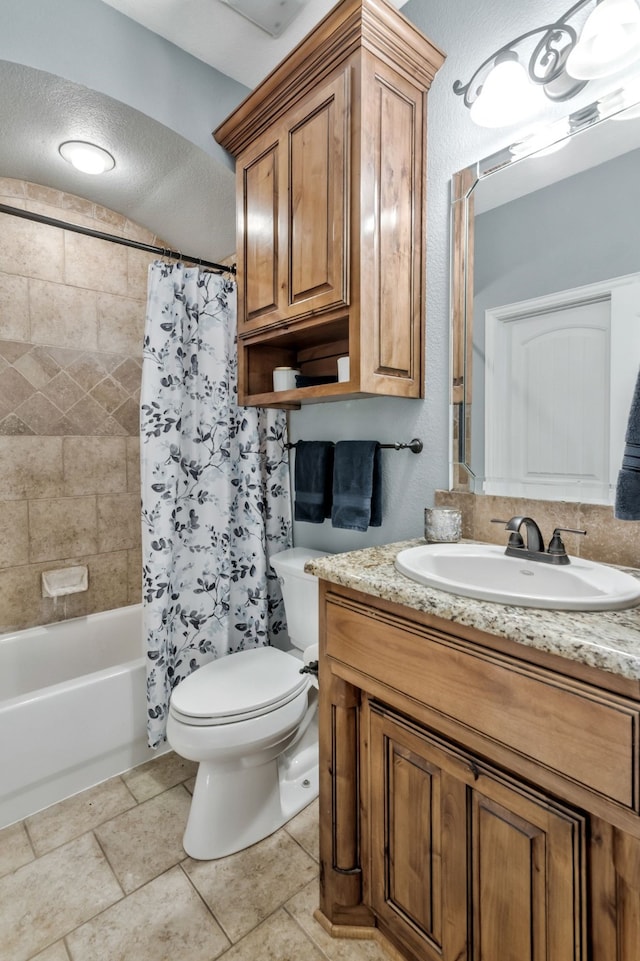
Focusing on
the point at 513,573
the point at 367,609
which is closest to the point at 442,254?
the point at 513,573

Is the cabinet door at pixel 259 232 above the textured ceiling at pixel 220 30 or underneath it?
underneath

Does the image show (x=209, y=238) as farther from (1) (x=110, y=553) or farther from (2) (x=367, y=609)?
(2) (x=367, y=609)

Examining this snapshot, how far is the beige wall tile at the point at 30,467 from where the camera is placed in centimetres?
210

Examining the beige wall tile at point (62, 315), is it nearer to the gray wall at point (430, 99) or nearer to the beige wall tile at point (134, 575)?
the gray wall at point (430, 99)

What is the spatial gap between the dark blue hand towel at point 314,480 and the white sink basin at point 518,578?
2.18 ft

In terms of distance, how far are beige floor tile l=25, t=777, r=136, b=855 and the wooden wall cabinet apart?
155 cm

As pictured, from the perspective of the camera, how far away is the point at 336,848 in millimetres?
1160

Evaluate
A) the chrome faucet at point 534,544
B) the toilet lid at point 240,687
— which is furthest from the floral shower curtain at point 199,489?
the chrome faucet at point 534,544

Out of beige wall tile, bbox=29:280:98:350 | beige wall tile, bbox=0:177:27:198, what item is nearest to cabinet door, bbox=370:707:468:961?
beige wall tile, bbox=29:280:98:350

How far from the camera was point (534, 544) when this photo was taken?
1117mm

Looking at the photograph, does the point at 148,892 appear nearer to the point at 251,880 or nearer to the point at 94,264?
the point at 251,880

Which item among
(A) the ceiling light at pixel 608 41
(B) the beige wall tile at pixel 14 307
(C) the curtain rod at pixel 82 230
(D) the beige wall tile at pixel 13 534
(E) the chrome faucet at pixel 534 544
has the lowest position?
(D) the beige wall tile at pixel 13 534

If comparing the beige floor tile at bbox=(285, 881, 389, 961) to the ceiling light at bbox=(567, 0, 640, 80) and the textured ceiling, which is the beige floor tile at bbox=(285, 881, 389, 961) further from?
the textured ceiling

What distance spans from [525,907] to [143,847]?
3.94 ft
